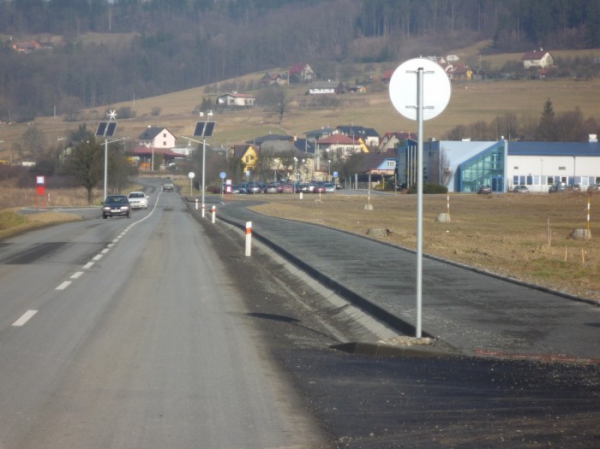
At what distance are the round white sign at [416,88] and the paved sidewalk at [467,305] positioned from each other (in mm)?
2710

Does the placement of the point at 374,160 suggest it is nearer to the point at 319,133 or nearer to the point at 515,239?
the point at 319,133

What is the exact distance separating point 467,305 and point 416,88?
4.07 m

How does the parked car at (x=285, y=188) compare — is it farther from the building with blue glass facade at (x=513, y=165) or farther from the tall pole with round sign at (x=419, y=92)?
the tall pole with round sign at (x=419, y=92)

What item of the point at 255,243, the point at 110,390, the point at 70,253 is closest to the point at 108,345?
the point at 110,390

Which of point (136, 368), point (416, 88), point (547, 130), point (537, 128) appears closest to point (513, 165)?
point (547, 130)

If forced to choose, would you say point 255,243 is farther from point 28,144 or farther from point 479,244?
point 28,144

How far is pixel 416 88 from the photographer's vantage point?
35.2ft

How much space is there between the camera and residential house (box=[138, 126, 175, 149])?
576ft

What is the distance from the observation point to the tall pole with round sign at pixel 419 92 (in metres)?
10.6

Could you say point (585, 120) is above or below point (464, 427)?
A: above

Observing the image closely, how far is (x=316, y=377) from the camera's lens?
901 centimetres

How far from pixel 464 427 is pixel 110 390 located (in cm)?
326

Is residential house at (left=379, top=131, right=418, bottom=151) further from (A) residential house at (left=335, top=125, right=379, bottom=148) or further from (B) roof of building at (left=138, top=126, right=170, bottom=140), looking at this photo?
(B) roof of building at (left=138, top=126, right=170, bottom=140)

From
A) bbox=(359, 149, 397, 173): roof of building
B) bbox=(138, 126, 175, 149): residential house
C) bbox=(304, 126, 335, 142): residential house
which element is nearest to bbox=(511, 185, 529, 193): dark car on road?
bbox=(359, 149, 397, 173): roof of building
